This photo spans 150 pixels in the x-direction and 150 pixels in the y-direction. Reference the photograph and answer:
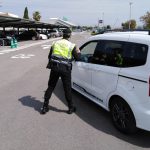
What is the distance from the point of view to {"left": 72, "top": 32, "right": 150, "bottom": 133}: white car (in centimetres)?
470

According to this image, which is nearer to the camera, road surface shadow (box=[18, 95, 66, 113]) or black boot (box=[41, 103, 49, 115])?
black boot (box=[41, 103, 49, 115])

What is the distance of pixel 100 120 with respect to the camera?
5984mm

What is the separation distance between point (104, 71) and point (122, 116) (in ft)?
3.12

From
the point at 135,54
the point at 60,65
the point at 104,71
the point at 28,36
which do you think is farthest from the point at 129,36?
the point at 28,36

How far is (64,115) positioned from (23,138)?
4.77ft

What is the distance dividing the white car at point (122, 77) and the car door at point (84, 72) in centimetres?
2

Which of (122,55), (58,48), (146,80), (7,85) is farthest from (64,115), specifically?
(7,85)

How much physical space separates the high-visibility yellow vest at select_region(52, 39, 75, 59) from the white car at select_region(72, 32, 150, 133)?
598 mm

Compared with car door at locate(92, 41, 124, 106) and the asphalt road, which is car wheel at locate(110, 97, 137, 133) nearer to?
the asphalt road

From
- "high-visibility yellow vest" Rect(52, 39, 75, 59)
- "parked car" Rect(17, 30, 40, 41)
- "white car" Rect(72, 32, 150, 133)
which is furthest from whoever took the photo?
"parked car" Rect(17, 30, 40, 41)

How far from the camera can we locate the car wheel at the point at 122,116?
5.04 m

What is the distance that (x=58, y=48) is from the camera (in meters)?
6.09

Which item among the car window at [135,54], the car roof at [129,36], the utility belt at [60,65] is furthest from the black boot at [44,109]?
the car window at [135,54]

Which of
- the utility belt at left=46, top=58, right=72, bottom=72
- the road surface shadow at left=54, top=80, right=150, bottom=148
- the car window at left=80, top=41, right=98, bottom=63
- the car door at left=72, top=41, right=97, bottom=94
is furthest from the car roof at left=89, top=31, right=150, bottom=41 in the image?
the road surface shadow at left=54, top=80, right=150, bottom=148
